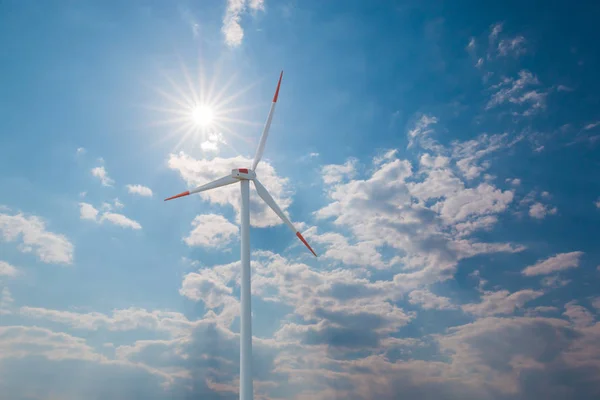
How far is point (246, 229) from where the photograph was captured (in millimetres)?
66375

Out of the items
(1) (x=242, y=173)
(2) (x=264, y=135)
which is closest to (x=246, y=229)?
(1) (x=242, y=173)

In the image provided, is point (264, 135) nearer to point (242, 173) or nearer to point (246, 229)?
point (242, 173)

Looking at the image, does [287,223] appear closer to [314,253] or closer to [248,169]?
[314,253]

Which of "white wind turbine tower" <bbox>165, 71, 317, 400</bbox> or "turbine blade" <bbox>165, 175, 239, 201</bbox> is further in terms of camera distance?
"turbine blade" <bbox>165, 175, 239, 201</bbox>

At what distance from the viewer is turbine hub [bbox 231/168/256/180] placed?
70875 mm

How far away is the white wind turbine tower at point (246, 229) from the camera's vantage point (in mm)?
58250

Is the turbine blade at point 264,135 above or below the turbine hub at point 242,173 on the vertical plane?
above

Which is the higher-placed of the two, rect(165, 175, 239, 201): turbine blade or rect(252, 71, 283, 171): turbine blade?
rect(252, 71, 283, 171): turbine blade

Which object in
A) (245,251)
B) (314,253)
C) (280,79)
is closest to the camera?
(245,251)

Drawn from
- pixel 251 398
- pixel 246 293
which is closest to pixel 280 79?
pixel 246 293

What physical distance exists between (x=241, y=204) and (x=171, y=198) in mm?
11459

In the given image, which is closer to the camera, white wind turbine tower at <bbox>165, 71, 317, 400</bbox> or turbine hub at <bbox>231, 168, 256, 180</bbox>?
white wind turbine tower at <bbox>165, 71, 317, 400</bbox>

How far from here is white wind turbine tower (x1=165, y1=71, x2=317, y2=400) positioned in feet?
191

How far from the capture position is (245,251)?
64062mm
